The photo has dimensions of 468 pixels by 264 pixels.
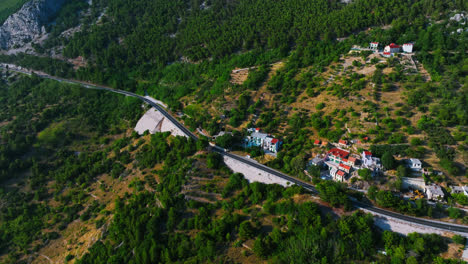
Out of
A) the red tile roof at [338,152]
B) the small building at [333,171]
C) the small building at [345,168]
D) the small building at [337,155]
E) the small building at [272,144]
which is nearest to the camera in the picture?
the small building at [345,168]

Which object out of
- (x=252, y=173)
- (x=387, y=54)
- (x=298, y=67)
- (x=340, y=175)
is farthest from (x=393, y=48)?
(x=252, y=173)

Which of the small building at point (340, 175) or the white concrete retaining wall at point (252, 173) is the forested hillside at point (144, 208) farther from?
the small building at point (340, 175)

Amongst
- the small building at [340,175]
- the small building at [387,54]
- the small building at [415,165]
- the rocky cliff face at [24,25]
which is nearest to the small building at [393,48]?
the small building at [387,54]

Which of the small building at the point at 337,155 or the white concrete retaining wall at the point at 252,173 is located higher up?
the small building at the point at 337,155

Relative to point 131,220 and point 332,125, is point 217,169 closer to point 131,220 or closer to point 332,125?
point 131,220

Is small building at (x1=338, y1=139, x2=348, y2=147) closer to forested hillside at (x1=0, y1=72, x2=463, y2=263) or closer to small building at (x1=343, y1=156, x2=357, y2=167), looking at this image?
small building at (x1=343, y1=156, x2=357, y2=167)

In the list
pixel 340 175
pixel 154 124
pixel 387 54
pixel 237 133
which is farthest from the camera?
pixel 154 124

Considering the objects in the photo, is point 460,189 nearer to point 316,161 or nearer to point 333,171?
point 333,171
